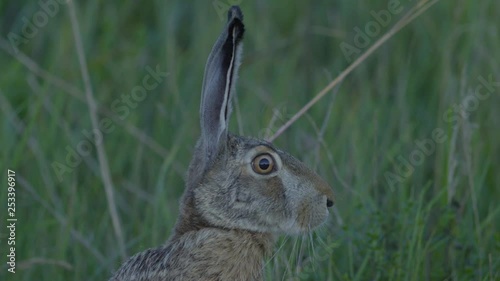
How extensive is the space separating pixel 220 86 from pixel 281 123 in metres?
1.81

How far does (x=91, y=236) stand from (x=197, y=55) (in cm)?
219

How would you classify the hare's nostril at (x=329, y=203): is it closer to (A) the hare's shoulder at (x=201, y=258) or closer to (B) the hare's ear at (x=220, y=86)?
(A) the hare's shoulder at (x=201, y=258)

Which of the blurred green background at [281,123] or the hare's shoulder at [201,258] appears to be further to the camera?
the blurred green background at [281,123]

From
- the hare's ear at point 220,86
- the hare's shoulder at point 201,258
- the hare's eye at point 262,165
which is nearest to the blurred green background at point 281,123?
the hare's shoulder at point 201,258

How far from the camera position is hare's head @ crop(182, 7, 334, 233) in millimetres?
Answer: 5500

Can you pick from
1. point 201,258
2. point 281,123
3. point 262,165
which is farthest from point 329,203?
point 281,123

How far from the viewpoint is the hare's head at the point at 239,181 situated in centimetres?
550

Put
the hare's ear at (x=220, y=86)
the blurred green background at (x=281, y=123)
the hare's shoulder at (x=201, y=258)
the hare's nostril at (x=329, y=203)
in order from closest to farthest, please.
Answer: the hare's shoulder at (x=201, y=258) → the hare's ear at (x=220, y=86) → the hare's nostril at (x=329, y=203) → the blurred green background at (x=281, y=123)

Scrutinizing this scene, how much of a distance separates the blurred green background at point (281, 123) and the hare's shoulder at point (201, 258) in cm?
22

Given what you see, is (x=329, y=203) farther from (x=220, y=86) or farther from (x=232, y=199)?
(x=220, y=86)

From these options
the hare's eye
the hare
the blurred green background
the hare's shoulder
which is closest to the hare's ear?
the hare

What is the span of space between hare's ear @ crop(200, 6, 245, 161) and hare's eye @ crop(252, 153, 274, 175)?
166mm

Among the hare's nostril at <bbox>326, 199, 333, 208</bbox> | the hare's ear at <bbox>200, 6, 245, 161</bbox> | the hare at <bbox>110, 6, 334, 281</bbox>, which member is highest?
the hare's ear at <bbox>200, 6, 245, 161</bbox>

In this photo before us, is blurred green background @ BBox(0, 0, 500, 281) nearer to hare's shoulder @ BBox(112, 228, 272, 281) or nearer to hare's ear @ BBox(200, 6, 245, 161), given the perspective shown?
hare's shoulder @ BBox(112, 228, 272, 281)
